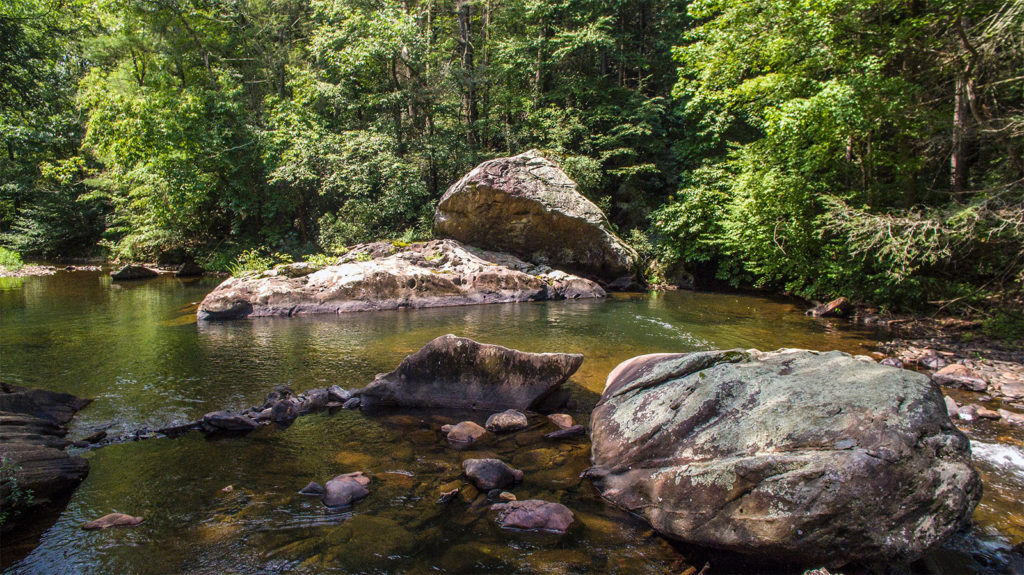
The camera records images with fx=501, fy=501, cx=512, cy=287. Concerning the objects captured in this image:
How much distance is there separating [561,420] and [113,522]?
14.0 feet

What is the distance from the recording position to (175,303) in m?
14.8

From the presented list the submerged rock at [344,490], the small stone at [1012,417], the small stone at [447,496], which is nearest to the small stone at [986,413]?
the small stone at [1012,417]

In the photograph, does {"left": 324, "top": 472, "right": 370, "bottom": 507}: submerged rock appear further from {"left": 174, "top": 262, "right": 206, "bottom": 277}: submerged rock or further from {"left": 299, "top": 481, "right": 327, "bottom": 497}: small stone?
{"left": 174, "top": 262, "right": 206, "bottom": 277}: submerged rock

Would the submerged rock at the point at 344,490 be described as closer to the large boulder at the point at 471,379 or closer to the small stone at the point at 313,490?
the small stone at the point at 313,490

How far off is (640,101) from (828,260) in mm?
12169

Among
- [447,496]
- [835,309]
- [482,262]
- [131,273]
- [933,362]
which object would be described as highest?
[482,262]

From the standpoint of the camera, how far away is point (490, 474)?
450 centimetres

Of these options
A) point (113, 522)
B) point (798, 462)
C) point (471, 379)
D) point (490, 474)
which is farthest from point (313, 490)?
point (798, 462)

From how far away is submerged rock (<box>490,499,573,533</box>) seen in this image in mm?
3877

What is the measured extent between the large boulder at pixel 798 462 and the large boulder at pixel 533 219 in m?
13.4

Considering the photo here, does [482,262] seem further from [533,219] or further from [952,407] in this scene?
[952,407]

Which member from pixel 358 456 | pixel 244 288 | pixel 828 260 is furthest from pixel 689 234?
pixel 358 456

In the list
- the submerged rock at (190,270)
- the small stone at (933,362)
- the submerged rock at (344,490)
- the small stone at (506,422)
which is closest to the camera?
the submerged rock at (344,490)

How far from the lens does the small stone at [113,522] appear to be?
3.75 metres
